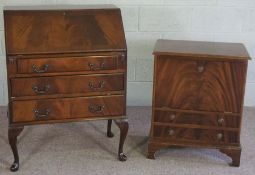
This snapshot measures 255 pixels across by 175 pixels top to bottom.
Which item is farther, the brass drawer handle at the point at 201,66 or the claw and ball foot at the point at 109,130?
the claw and ball foot at the point at 109,130

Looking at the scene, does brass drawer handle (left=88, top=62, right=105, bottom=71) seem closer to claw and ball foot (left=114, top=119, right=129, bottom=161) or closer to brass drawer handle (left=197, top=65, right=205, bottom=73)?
claw and ball foot (left=114, top=119, right=129, bottom=161)

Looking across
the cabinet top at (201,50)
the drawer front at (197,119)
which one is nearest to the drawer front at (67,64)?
the cabinet top at (201,50)

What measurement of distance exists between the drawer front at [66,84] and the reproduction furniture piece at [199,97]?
29 cm

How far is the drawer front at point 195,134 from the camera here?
8.64ft

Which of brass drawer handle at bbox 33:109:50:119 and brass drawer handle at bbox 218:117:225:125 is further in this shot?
brass drawer handle at bbox 218:117:225:125

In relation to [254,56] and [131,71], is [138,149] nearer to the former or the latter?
[131,71]

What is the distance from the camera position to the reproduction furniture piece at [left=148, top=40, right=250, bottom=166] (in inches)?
99.3

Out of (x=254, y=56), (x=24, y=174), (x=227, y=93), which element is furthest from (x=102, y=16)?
(x=254, y=56)

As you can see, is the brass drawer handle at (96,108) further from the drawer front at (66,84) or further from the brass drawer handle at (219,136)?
the brass drawer handle at (219,136)

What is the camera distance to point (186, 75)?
2559mm

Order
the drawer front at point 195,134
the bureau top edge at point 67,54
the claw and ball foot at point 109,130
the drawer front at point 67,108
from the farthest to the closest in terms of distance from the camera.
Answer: the claw and ball foot at point 109,130
the drawer front at point 195,134
the drawer front at point 67,108
the bureau top edge at point 67,54

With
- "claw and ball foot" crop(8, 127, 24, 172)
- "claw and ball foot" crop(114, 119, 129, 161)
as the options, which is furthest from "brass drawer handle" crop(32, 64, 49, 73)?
"claw and ball foot" crop(114, 119, 129, 161)

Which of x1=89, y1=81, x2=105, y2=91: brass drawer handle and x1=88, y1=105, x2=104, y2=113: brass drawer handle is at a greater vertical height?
x1=89, y1=81, x2=105, y2=91: brass drawer handle

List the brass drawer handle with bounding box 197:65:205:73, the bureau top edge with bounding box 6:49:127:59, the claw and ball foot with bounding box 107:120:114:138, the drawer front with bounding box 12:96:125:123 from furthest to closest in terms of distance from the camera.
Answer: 1. the claw and ball foot with bounding box 107:120:114:138
2. the brass drawer handle with bounding box 197:65:205:73
3. the drawer front with bounding box 12:96:125:123
4. the bureau top edge with bounding box 6:49:127:59
